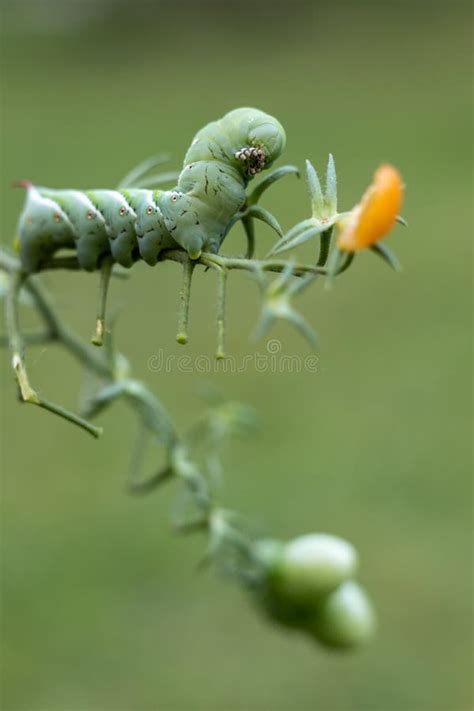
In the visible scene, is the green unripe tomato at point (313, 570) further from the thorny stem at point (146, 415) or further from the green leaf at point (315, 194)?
the green leaf at point (315, 194)

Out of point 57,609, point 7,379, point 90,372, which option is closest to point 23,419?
point 7,379

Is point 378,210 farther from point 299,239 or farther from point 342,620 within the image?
point 342,620

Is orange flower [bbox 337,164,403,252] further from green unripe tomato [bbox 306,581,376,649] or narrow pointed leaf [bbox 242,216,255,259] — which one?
green unripe tomato [bbox 306,581,376,649]

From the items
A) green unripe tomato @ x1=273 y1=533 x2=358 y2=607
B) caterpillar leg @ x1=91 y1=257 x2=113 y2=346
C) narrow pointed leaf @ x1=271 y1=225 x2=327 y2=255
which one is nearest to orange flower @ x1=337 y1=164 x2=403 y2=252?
narrow pointed leaf @ x1=271 y1=225 x2=327 y2=255

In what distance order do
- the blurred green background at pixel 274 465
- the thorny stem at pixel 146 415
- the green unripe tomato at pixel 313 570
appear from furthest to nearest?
1. the blurred green background at pixel 274 465
2. the green unripe tomato at pixel 313 570
3. the thorny stem at pixel 146 415

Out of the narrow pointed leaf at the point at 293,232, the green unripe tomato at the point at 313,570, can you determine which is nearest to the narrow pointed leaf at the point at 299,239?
the narrow pointed leaf at the point at 293,232

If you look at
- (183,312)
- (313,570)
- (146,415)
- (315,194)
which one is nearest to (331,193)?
(315,194)

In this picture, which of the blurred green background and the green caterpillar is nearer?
the green caterpillar
